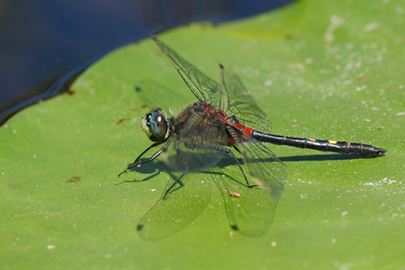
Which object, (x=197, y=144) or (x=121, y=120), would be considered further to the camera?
(x=121, y=120)

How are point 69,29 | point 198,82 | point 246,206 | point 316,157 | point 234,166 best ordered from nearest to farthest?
point 246,206, point 316,157, point 234,166, point 198,82, point 69,29

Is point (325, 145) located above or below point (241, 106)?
below

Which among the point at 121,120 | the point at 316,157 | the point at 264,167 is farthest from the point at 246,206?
the point at 121,120

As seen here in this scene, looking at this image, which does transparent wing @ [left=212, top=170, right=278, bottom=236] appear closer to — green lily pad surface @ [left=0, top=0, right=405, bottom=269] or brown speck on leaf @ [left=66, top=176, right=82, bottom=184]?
green lily pad surface @ [left=0, top=0, right=405, bottom=269]

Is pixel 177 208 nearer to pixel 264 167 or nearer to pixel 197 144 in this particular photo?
pixel 197 144

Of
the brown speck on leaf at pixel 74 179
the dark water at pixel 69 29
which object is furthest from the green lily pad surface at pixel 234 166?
the dark water at pixel 69 29

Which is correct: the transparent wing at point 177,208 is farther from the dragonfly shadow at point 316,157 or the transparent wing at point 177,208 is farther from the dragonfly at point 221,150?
the dragonfly shadow at point 316,157

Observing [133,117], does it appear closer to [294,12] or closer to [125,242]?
[125,242]
